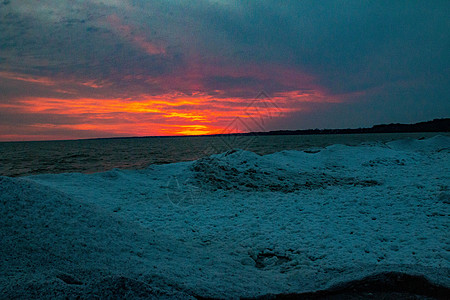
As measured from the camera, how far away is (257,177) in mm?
9812

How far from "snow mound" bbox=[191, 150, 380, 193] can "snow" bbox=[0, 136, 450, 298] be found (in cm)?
20

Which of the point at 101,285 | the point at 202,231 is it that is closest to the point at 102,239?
the point at 101,285

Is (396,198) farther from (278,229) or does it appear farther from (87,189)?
(87,189)

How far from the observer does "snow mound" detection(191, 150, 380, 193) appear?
895cm

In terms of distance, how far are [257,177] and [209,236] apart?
204 inches

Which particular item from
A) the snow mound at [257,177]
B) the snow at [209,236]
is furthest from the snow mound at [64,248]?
the snow mound at [257,177]

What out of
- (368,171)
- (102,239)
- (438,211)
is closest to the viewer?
(102,239)

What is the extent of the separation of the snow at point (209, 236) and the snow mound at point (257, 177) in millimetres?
200

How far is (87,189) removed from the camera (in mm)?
7637

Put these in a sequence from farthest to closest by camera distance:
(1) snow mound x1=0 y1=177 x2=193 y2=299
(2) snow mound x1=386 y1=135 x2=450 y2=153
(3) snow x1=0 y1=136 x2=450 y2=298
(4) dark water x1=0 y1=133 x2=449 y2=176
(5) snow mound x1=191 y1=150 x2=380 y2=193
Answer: (2) snow mound x1=386 y1=135 x2=450 y2=153 → (4) dark water x1=0 y1=133 x2=449 y2=176 → (5) snow mound x1=191 y1=150 x2=380 y2=193 → (3) snow x1=0 y1=136 x2=450 y2=298 → (1) snow mound x1=0 y1=177 x2=193 y2=299

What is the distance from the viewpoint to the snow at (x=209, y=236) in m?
2.72

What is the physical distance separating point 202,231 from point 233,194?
9.92 ft

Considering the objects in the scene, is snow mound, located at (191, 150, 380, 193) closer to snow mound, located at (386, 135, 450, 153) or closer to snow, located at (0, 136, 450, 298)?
snow, located at (0, 136, 450, 298)

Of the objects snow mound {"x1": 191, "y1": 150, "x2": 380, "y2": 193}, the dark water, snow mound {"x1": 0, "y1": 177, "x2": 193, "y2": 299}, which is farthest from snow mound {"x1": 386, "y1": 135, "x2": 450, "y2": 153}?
snow mound {"x1": 0, "y1": 177, "x2": 193, "y2": 299}
